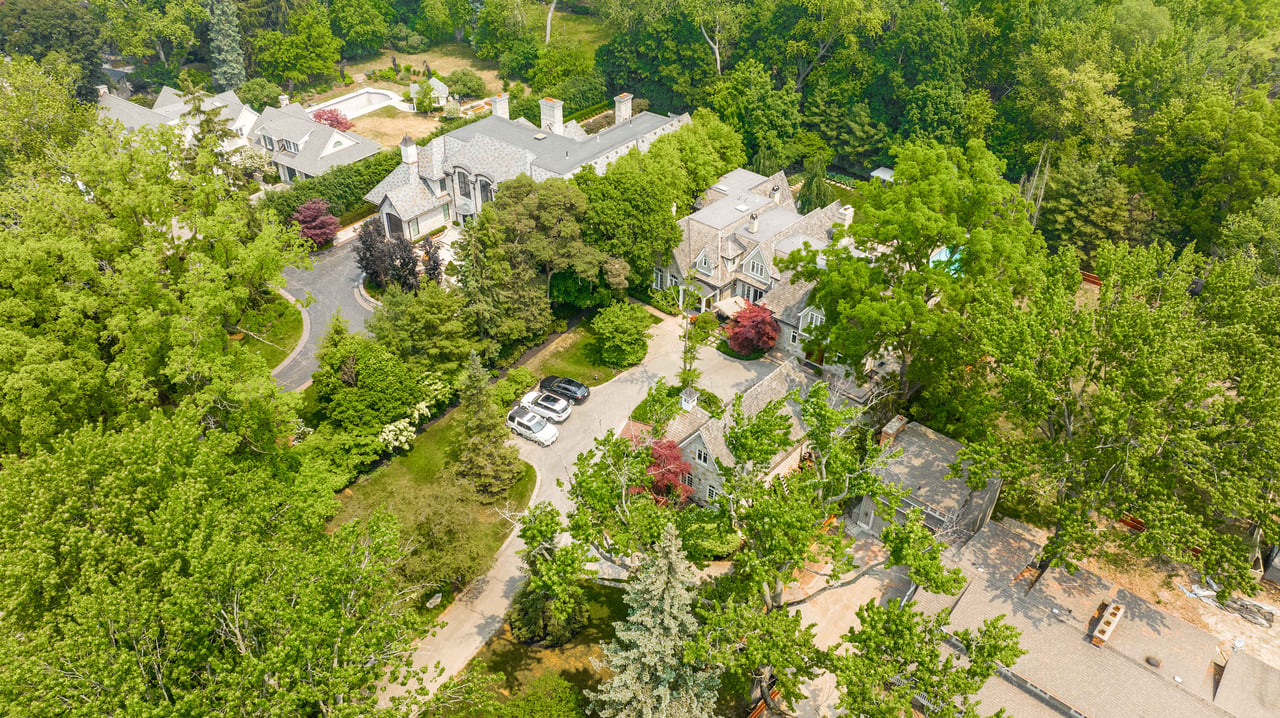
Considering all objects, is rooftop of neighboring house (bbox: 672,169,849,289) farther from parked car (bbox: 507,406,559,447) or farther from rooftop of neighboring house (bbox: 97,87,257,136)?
rooftop of neighboring house (bbox: 97,87,257,136)

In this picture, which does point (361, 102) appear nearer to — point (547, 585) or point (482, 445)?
point (482, 445)

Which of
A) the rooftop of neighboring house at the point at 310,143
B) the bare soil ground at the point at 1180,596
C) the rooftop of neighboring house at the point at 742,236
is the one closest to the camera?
the bare soil ground at the point at 1180,596

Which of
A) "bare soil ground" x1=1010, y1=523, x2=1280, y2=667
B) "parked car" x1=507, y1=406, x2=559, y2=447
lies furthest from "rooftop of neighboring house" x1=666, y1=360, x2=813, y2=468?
"bare soil ground" x1=1010, y1=523, x2=1280, y2=667

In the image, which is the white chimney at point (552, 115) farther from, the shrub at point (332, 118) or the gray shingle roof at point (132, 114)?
the gray shingle roof at point (132, 114)

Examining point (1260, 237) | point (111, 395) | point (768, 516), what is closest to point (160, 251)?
point (111, 395)

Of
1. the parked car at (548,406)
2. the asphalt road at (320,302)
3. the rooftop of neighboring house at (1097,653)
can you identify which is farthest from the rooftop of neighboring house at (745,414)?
the asphalt road at (320,302)

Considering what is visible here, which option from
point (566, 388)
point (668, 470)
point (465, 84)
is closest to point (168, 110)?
point (465, 84)
